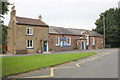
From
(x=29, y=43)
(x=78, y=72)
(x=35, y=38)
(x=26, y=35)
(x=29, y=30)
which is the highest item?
(x=29, y=30)

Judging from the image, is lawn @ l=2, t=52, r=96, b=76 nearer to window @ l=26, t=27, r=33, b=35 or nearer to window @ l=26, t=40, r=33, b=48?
window @ l=26, t=40, r=33, b=48

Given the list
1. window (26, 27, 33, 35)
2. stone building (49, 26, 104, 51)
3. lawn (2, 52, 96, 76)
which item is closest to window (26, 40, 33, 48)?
window (26, 27, 33, 35)

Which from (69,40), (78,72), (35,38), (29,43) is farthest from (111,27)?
(78,72)

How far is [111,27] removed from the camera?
44.7 m

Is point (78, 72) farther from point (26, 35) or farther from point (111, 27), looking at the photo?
point (111, 27)

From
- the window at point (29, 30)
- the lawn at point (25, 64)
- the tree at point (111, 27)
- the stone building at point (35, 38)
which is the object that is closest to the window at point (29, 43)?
the stone building at point (35, 38)

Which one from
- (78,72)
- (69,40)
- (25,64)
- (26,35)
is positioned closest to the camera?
Answer: (78,72)

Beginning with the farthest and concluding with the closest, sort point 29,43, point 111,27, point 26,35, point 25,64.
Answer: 1. point 111,27
2. point 29,43
3. point 26,35
4. point 25,64

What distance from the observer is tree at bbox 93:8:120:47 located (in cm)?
4445

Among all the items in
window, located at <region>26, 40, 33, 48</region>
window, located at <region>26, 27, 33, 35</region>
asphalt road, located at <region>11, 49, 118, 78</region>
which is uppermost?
window, located at <region>26, 27, 33, 35</region>

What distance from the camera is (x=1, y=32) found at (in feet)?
26.3

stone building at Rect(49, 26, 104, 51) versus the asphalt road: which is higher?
stone building at Rect(49, 26, 104, 51)

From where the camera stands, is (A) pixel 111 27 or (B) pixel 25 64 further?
(A) pixel 111 27

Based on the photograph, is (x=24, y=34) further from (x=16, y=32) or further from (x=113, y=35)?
(x=113, y=35)
